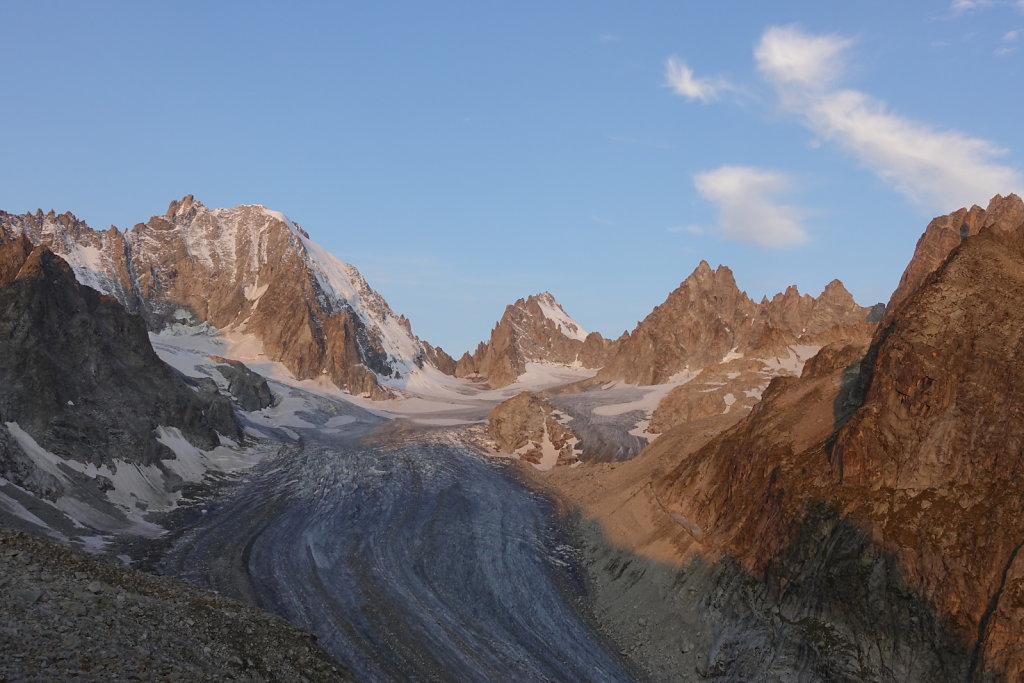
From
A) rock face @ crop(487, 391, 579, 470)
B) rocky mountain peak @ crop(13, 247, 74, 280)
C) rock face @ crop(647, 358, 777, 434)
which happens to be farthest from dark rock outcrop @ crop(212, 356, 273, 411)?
rock face @ crop(647, 358, 777, 434)

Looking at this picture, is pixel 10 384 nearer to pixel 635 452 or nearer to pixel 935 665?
pixel 935 665

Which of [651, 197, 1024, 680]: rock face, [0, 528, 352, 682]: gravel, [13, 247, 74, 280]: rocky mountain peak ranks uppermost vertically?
[13, 247, 74, 280]: rocky mountain peak

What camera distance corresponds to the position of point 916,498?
31.8m

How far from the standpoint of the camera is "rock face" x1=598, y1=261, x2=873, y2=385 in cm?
16525

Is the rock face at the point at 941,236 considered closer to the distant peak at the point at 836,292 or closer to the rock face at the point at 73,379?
the rock face at the point at 73,379

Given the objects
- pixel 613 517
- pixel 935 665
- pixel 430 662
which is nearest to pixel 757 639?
pixel 935 665

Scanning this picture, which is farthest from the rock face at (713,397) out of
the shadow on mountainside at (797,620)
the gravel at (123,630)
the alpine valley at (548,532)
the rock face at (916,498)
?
the gravel at (123,630)

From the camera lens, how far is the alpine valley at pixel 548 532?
83.1 feet

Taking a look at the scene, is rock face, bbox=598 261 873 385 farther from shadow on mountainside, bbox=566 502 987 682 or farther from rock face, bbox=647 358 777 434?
shadow on mountainside, bbox=566 502 987 682

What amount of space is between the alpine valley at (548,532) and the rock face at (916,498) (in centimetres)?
10

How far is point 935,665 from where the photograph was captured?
89.5 feet

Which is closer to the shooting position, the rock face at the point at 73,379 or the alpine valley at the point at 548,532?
the alpine valley at the point at 548,532

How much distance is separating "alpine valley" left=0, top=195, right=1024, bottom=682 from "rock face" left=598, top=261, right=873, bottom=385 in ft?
288

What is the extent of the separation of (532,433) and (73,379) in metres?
48.3
